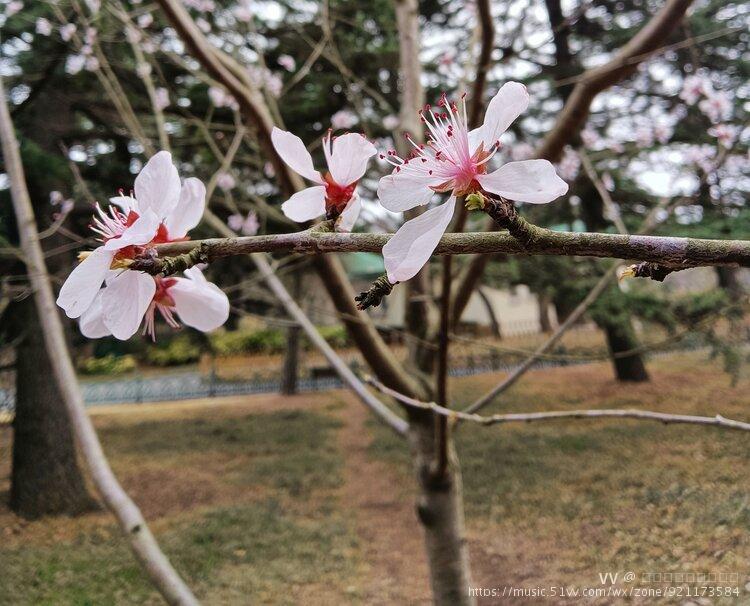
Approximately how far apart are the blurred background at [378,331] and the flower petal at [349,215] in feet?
3.55

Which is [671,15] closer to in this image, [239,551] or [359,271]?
[239,551]

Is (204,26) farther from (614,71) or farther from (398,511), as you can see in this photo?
(398,511)

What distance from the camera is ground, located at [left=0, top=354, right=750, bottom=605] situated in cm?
247

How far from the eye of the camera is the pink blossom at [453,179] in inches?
14.2

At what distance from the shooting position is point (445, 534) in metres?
1.90

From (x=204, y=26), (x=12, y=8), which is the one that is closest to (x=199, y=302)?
(x=204, y=26)

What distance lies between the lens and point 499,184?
384 mm

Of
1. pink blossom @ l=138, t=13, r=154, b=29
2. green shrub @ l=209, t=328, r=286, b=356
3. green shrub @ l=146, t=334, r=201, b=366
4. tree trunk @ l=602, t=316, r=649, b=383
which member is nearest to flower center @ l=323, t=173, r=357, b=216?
pink blossom @ l=138, t=13, r=154, b=29

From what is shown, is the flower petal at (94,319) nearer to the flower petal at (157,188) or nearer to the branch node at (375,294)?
the flower petal at (157,188)

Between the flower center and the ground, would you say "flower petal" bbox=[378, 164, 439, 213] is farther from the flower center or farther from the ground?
the ground

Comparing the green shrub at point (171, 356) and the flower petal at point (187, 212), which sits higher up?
the flower petal at point (187, 212)

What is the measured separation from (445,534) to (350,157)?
1736 mm

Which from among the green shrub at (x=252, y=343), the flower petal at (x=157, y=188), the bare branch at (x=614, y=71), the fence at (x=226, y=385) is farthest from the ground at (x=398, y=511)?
the green shrub at (x=252, y=343)

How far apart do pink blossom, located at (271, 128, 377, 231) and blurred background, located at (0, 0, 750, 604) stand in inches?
42.6
